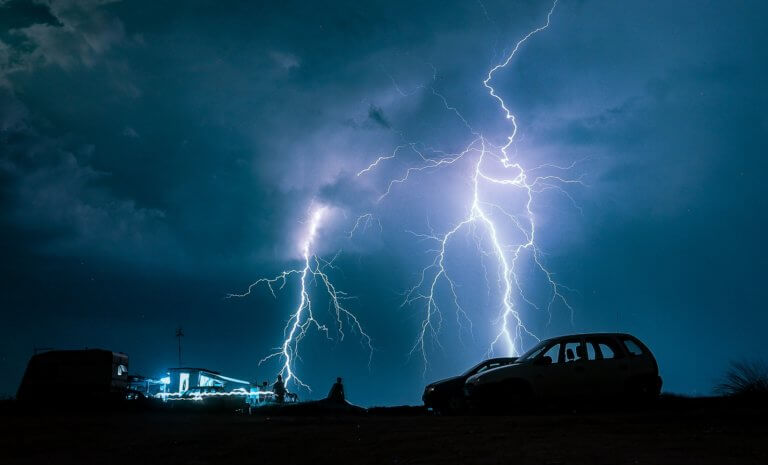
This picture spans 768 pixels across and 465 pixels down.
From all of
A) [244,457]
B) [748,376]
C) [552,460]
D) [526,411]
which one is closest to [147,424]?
[244,457]

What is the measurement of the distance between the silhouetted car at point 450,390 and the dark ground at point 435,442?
5269mm

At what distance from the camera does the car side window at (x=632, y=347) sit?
1050 centimetres

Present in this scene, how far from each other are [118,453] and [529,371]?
6887mm

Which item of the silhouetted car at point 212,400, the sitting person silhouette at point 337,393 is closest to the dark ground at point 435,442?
the silhouetted car at point 212,400

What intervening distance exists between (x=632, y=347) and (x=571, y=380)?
1.40 metres

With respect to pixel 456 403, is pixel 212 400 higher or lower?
higher

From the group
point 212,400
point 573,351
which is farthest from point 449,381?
point 212,400

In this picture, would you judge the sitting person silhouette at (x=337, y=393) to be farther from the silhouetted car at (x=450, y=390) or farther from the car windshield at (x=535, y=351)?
the car windshield at (x=535, y=351)

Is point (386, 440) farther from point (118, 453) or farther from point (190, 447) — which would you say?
point (118, 453)

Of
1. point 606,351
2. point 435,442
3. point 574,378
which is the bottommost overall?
point 435,442

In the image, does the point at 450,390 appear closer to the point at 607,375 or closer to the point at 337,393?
the point at 607,375

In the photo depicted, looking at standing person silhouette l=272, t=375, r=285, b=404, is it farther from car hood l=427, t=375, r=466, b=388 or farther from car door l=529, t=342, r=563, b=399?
car door l=529, t=342, r=563, b=399

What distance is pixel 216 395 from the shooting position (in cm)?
2027

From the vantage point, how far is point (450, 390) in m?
13.1
